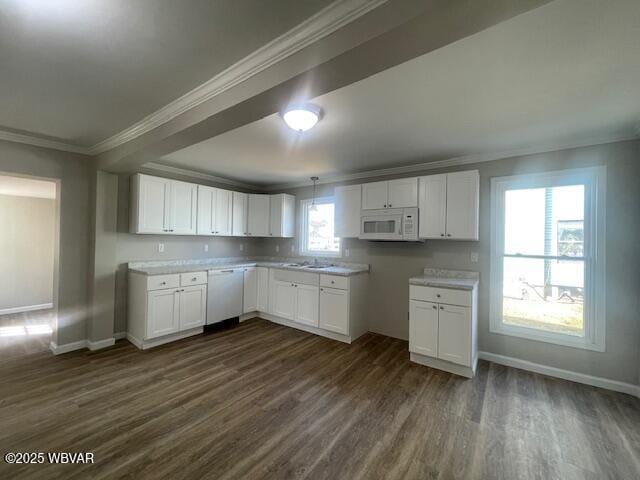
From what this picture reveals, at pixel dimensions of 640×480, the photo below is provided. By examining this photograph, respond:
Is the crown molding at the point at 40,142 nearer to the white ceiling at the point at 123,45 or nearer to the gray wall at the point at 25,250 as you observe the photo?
the white ceiling at the point at 123,45

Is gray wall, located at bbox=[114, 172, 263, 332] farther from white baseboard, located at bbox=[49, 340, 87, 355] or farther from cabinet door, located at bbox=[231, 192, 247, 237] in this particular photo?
cabinet door, located at bbox=[231, 192, 247, 237]

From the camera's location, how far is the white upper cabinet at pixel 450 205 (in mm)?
3158

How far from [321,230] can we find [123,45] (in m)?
3.69

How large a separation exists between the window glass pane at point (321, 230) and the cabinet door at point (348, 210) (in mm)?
558

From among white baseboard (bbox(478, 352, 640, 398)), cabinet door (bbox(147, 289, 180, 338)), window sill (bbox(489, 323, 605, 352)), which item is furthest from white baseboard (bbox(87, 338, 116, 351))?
window sill (bbox(489, 323, 605, 352))

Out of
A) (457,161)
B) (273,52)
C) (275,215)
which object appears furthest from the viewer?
(275,215)

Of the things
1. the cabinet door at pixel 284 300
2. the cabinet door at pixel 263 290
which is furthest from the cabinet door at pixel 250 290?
the cabinet door at pixel 284 300

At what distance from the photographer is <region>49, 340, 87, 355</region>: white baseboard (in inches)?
128

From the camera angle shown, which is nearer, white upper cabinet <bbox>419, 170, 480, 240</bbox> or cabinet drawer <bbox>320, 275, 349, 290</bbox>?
white upper cabinet <bbox>419, 170, 480, 240</bbox>

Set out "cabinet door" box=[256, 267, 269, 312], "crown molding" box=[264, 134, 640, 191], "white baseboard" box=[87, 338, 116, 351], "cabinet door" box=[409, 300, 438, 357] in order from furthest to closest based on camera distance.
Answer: "cabinet door" box=[256, 267, 269, 312]
"white baseboard" box=[87, 338, 116, 351]
"cabinet door" box=[409, 300, 438, 357]
"crown molding" box=[264, 134, 640, 191]

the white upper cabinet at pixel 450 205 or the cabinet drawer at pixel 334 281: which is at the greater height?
the white upper cabinet at pixel 450 205

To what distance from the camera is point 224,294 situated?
425 centimetres

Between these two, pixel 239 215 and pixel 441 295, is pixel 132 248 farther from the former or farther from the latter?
pixel 441 295

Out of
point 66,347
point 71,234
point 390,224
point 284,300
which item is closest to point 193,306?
point 284,300
